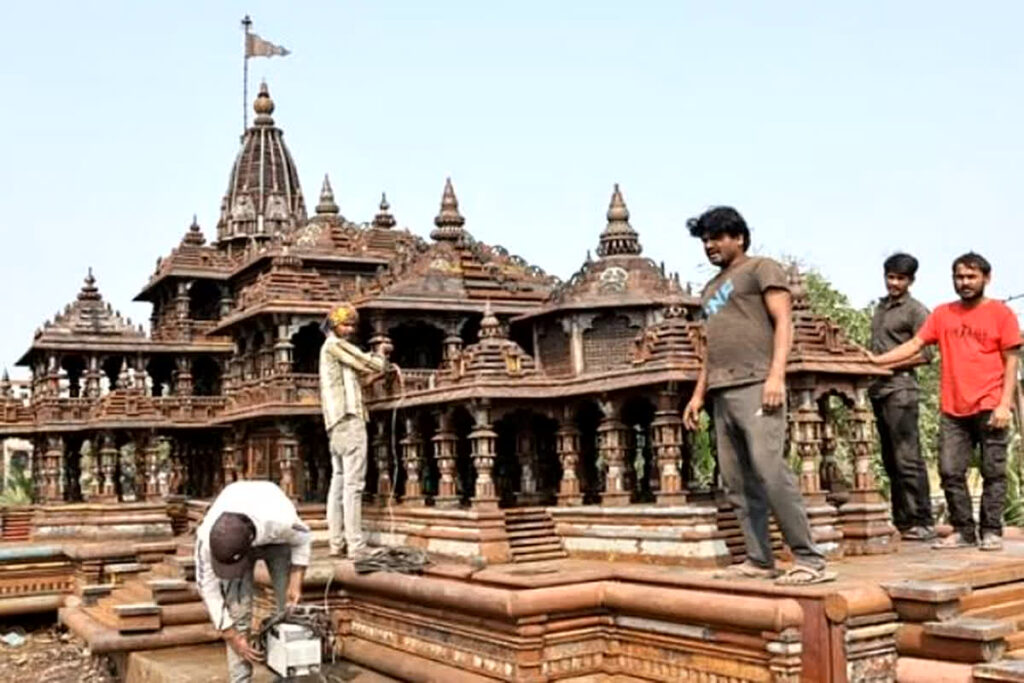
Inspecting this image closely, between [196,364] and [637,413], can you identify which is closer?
[637,413]

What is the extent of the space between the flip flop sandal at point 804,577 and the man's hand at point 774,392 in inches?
40.4

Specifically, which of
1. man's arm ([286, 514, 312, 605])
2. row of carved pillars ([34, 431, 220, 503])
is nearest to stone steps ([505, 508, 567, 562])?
man's arm ([286, 514, 312, 605])

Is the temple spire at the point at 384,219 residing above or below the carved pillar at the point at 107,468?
above

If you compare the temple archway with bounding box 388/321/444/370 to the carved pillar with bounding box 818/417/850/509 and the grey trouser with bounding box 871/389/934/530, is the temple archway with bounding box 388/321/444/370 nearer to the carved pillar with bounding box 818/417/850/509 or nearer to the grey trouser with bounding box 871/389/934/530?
the carved pillar with bounding box 818/417/850/509

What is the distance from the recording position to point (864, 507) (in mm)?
10883

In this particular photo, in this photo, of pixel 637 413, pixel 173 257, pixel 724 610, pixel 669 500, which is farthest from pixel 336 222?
pixel 724 610

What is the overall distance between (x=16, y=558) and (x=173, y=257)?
11.8 metres

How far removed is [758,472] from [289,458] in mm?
11841

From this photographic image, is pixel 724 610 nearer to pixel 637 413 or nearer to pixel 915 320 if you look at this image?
pixel 915 320

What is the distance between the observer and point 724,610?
21.8 ft

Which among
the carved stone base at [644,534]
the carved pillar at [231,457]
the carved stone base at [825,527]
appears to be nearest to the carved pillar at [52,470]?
the carved pillar at [231,457]

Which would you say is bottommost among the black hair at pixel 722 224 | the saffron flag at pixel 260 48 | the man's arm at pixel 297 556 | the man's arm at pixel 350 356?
the man's arm at pixel 297 556

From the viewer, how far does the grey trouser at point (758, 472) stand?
6840mm

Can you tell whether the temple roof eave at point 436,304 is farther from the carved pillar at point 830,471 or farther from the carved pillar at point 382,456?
the carved pillar at point 830,471
